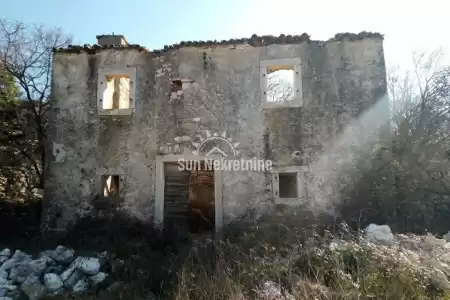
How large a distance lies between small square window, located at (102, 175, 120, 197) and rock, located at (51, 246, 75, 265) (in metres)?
1.92

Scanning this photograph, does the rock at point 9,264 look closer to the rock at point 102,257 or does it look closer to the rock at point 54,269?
the rock at point 54,269

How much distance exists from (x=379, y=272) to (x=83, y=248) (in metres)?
6.34

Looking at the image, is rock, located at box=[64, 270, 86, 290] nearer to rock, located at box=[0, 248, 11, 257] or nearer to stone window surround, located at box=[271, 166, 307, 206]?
rock, located at box=[0, 248, 11, 257]

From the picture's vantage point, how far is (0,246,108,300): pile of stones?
6.48m

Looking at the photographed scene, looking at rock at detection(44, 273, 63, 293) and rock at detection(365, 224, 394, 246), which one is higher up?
rock at detection(365, 224, 394, 246)

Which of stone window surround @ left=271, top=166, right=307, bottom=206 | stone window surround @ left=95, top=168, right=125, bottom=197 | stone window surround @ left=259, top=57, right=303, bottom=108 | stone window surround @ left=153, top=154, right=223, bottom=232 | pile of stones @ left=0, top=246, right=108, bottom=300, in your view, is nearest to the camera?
pile of stones @ left=0, top=246, right=108, bottom=300

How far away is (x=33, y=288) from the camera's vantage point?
253 inches

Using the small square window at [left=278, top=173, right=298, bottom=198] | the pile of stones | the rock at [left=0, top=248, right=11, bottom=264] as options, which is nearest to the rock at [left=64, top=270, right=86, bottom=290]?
the pile of stones

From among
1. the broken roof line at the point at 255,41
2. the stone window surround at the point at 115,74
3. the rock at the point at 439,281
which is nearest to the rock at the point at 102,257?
the stone window surround at the point at 115,74

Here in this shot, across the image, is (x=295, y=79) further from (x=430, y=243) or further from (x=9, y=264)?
(x=9, y=264)

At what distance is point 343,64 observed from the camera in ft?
31.0

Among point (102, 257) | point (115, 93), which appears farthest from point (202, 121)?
point (102, 257)

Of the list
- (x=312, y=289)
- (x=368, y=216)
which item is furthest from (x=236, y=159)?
(x=312, y=289)

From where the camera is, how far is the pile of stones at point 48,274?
255 inches
